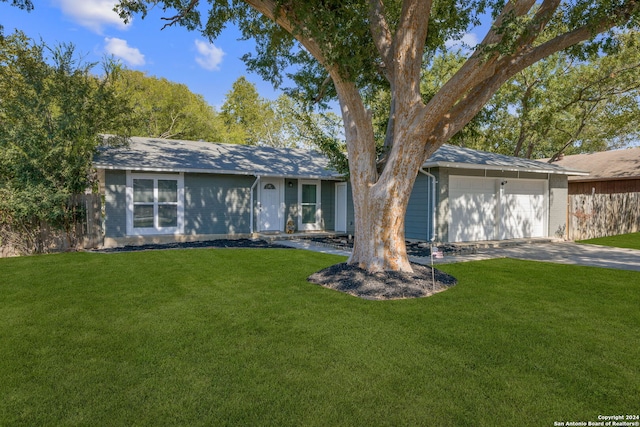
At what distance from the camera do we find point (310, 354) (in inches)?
136

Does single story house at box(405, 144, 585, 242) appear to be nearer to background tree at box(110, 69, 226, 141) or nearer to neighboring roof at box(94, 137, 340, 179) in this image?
neighboring roof at box(94, 137, 340, 179)

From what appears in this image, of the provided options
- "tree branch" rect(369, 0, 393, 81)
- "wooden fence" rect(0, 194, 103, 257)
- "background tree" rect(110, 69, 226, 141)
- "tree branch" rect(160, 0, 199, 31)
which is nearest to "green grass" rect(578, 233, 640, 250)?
"tree branch" rect(369, 0, 393, 81)

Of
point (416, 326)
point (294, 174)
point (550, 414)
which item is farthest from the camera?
point (294, 174)

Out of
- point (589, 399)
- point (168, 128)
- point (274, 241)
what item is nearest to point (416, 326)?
point (589, 399)

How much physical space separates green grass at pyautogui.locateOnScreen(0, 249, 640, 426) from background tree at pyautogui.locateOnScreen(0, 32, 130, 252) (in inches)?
169

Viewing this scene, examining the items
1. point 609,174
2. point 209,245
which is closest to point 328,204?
point 209,245

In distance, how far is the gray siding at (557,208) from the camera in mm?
13484

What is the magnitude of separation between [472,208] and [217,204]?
27.8 feet

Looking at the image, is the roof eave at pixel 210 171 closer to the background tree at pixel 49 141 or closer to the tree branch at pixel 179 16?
the background tree at pixel 49 141

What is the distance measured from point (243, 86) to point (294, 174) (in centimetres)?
2283

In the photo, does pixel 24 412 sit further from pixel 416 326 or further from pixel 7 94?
pixel 7 94

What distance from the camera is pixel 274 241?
498 inches

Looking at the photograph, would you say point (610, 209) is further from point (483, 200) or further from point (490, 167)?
point (490, 167)

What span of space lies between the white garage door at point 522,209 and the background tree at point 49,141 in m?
12.8
